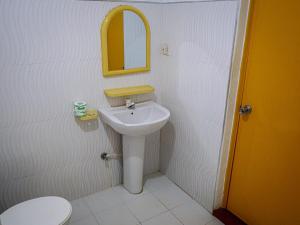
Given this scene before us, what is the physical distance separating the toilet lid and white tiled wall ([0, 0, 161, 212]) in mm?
435

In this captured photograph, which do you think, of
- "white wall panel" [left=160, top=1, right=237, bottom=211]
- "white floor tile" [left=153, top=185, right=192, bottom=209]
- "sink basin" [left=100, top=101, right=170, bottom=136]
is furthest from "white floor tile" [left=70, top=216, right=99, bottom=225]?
"white wall panel" [left=160, top=1, right=237, bottom=211]

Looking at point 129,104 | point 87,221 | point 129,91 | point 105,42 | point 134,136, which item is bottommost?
point 87,221

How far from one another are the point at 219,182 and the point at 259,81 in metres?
0.86

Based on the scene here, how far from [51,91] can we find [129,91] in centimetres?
60

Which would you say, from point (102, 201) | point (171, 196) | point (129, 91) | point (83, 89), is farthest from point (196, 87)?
point (102, 201)

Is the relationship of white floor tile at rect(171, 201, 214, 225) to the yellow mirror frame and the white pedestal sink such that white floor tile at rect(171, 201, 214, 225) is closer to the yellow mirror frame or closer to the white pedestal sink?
the white pedestal sink

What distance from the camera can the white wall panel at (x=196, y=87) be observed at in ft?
5.75

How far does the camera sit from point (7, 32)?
1624 millimetres

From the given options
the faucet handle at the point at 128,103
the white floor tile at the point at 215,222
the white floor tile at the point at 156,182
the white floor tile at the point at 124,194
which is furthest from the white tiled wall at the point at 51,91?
the white floor tile at the point at 215,222

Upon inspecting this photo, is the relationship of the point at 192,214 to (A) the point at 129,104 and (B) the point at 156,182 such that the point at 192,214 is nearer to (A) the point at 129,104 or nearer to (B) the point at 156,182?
(B) the point at 156,182

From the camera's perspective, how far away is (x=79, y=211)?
2.15 meters

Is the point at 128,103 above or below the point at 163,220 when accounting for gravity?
above

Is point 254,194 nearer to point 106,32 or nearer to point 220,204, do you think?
point 220,204

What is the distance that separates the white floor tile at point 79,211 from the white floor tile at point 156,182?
0.59m
